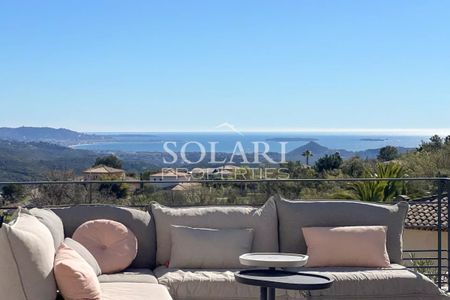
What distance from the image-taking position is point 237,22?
1480 centimetres

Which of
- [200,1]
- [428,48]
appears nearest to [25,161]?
[200,1]

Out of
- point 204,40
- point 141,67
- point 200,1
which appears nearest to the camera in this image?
point 200,1

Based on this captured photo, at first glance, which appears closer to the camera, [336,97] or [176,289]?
[176,289]

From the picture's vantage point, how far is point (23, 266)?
2.64 meters

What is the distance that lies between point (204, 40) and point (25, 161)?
593 centimetres

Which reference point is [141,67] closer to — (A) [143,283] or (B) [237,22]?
(B) [237,22]

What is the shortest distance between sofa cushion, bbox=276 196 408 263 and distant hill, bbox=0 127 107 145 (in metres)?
16.8

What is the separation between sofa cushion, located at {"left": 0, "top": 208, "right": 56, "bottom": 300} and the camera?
2615mm

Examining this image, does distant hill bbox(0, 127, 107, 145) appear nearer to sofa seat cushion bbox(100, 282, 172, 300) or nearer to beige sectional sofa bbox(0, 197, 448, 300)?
beige sectional sofa bbox(0, 197, 448, 300)

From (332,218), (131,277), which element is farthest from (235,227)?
(131,277)

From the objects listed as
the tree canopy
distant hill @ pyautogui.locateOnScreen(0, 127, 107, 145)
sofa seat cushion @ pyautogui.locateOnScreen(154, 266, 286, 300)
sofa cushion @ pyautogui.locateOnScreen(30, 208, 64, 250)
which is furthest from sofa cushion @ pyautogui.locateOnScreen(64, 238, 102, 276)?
distant hill @ pyautogui.locateOnScreen(0, 127, 107, 145)

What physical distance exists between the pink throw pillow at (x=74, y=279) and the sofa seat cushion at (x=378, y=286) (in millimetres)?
1379

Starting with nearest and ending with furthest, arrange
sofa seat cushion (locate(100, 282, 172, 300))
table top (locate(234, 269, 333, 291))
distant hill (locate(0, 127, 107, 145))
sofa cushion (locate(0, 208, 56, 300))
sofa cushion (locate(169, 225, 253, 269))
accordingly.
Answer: sofa cushion (locate(0, 208, 56, 300)) → table top (locate(234, 269, 333, 291)) → sofa seat cushion (locate(100, 282, 172, 300)) → sofa cushion (locate(169, 225, 253, 269)) → distant hill (locate(0, 127, 107, 145))

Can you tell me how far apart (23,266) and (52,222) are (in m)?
0.96
